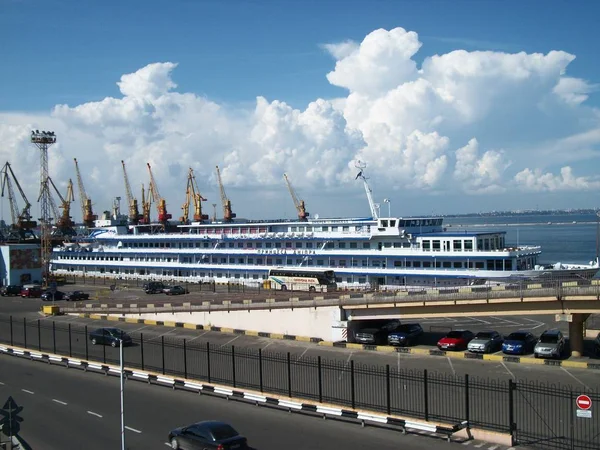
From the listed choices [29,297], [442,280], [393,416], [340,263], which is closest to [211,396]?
[393,416]

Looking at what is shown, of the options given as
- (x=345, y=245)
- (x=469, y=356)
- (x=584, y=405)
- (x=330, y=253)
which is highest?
(x=345, y=245)

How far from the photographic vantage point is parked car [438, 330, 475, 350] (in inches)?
1109

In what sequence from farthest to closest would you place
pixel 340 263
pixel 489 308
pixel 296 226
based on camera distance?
1. pixel 296 226
2. pixel 340 263
3. pixel 489 308

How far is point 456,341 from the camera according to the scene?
28281 mm

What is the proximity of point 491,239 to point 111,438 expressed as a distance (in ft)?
120

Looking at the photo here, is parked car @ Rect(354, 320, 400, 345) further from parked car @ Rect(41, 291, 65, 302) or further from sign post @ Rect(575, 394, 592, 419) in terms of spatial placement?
parked car @ Rect(41, 291, 65, 302)

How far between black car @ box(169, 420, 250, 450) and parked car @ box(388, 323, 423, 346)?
17215mm

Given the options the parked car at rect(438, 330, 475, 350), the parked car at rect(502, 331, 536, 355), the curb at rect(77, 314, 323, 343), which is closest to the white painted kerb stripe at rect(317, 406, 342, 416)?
the parked car at rect(438, 330, 475, 350)

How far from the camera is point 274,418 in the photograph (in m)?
17.4

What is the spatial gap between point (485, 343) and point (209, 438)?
1727 cm

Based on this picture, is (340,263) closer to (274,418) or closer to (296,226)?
(296,226)

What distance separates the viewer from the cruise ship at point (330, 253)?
144ft

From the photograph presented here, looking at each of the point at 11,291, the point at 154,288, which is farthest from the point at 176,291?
the point at 11,291

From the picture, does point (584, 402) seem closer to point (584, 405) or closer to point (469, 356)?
point (584, 405)
